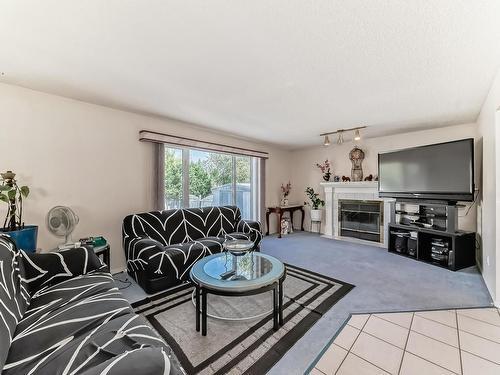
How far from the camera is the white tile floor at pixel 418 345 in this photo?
145 cm

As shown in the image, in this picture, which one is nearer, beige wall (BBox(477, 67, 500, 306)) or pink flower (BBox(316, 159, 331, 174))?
beige wall (BBox(477, 67, 500, 306))

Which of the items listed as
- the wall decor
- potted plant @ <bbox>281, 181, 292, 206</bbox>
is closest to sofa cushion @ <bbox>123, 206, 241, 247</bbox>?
potted plant @ <bbox>281, 181, 292, 206</bbox>

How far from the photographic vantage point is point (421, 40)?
1.60 meters

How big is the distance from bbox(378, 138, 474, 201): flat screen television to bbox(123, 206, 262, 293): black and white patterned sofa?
8.52 ft

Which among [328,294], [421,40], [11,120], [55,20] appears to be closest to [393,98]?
[421,40]

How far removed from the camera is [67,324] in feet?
3.93

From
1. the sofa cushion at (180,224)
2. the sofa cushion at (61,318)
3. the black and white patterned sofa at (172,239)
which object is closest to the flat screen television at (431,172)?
the black and white patterned sofa at (172,239)

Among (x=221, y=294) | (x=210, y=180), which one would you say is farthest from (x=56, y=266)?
(x=210, y=180)

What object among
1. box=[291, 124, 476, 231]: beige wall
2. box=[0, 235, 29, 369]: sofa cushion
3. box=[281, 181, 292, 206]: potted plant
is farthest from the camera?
box=[281, 181, 292, 206]: potted plant

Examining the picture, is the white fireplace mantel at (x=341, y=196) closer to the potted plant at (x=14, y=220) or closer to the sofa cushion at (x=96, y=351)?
the sofa cushion at (x=96, y=351)

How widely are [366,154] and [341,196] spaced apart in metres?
1.06

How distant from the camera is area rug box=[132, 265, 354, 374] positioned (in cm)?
151

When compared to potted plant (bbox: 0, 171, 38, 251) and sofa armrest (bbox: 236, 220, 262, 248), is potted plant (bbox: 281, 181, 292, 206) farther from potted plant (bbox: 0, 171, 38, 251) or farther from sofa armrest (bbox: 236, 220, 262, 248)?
potted plant (bbox: 0, 171, 38, 251)

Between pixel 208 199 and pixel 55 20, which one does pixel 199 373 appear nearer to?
pixel 55 20
